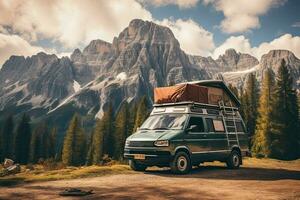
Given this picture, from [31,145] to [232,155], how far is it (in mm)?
76975

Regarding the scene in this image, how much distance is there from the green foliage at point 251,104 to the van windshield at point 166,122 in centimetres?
4776

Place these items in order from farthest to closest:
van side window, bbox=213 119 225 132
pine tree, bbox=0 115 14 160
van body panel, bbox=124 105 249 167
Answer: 1. pine tree, bbox=0 115 14 160
2. van side window, bbox=213 119 225 132
3. van body panel, bbox=124 105 249 167

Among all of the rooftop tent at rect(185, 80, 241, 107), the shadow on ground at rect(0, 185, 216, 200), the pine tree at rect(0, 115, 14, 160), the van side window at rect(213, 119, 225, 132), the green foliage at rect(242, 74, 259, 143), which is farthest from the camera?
the pine tree at rect(0, 115, 14, 160)

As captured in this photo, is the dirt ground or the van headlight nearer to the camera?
the dirt ground

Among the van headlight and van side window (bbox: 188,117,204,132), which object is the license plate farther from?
van side window (bbox: 188,117,204,132)

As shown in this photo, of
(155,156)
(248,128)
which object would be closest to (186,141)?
(155,156)

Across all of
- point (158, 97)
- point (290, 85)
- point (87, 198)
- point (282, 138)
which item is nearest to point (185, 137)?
point (158, 97)

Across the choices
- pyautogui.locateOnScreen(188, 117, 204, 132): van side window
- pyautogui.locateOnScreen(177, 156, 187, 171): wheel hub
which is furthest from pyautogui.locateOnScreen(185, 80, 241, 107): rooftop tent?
pyautogui.locateOnScreen(177, 156, 187, 171): wheel hub

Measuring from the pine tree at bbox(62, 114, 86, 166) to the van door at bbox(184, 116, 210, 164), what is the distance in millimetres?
58402

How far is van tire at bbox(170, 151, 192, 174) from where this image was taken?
1279 cm

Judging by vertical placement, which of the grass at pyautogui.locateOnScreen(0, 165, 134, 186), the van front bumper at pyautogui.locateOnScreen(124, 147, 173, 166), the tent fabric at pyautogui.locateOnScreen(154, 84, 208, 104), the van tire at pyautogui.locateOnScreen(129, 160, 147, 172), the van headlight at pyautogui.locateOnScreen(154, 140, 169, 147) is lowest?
the grass at pyautogui.locateOnScreen(0, 165, 134, 186)

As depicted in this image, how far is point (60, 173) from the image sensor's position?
1243 cm

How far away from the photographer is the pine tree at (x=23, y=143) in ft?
246

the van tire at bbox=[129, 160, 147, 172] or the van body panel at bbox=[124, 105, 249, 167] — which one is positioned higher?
the van body panel at bbox=[124, 105, 249, 167]
